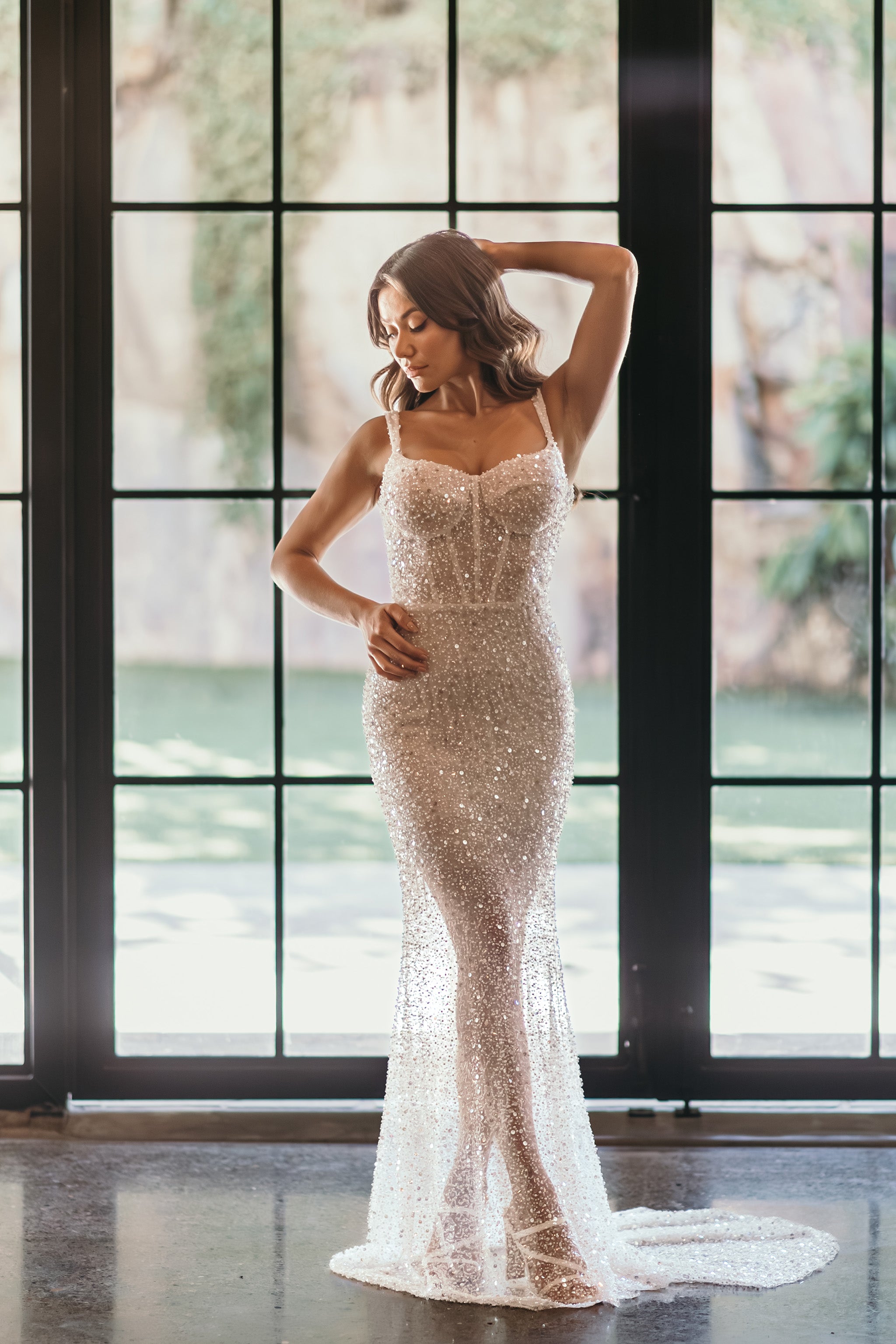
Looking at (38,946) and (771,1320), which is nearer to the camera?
(771,1320)

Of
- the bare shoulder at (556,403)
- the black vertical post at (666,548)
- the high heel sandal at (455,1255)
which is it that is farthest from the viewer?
the black vertical post at (666,548)

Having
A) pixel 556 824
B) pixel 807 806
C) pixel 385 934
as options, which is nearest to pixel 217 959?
pixel 385 934

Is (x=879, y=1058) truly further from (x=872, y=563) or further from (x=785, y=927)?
(x=872, y=563)

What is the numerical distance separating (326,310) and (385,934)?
1443 mm

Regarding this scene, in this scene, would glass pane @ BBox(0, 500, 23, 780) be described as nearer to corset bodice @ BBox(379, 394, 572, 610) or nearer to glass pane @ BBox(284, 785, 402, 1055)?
glass pane @ BBox(284, 785, 402, 1055)

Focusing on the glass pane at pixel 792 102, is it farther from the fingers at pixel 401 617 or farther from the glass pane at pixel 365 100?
the fingers at pixel 401 617

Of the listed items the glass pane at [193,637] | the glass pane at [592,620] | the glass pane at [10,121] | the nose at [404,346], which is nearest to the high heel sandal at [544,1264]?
the glass pane at [592,620]

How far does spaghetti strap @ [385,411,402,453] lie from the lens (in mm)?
2576

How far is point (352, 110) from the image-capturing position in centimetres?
325

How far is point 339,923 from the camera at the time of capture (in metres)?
3.37

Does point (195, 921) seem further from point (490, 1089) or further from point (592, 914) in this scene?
point (490, 1089)

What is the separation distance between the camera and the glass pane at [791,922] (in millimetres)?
3361

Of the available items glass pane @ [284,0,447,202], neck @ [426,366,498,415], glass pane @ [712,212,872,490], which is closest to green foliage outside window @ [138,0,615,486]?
glass pane @ [284,0,447,202]

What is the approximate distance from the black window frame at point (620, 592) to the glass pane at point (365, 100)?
0.05 m
